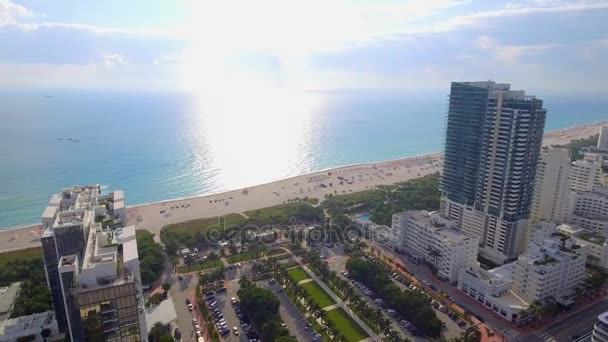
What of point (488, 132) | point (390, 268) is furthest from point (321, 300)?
point (488, 132)

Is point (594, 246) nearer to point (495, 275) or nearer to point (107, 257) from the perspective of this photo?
point (495, 275)

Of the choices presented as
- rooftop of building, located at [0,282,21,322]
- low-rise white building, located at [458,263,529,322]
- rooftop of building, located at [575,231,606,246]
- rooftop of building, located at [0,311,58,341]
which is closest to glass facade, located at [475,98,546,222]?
rooftop of building, located at [575,231,606,246]

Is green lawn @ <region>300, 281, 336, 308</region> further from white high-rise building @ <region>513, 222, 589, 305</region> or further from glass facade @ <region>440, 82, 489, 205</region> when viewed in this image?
glass facade @ <region>440, 82, 489, 205</region>

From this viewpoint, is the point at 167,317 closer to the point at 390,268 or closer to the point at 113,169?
the point at 390,268

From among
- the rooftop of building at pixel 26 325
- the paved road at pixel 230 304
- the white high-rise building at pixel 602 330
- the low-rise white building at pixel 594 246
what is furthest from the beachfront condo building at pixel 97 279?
A: the low-rise white building at pixel 594 246

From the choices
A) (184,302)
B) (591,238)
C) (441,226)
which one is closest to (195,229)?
(184,302)

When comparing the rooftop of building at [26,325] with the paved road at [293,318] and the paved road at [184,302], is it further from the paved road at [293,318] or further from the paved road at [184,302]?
the paved road at [293,318]
